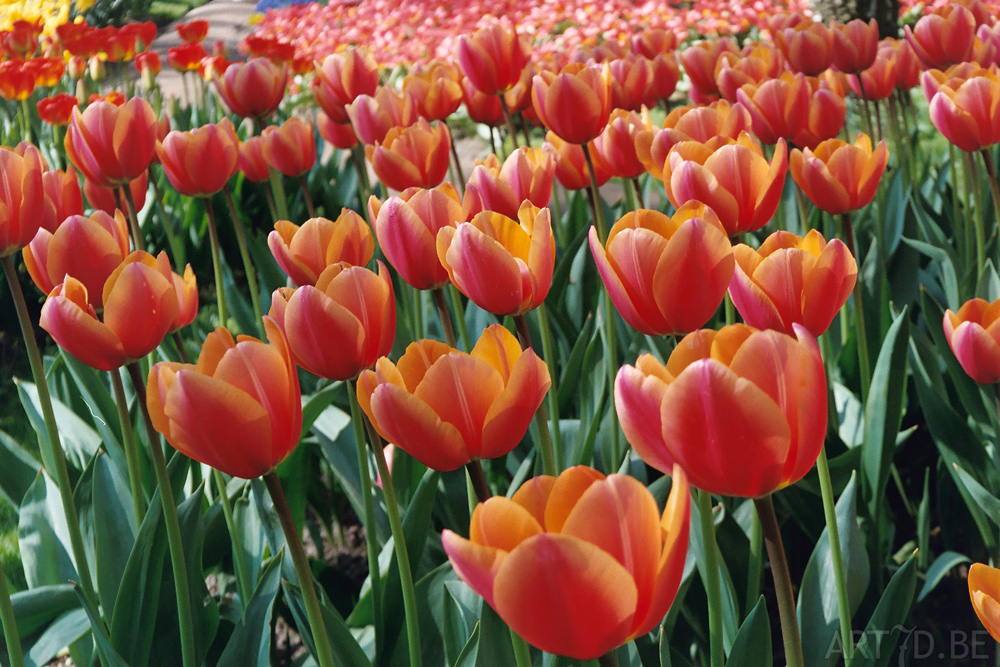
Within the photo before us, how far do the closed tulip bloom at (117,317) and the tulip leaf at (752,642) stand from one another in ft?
2.35

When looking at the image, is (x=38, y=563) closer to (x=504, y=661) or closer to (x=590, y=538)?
(x=504, y=661)

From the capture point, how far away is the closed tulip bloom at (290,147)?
216cm

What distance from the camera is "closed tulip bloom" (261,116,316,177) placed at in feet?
7.10

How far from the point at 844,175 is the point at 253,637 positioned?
1.08 meters

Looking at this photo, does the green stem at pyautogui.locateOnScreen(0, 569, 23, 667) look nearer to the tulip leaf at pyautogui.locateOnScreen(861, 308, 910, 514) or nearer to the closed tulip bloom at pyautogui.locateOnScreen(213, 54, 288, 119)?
the tulip leaf at pyautogui.locateOnScreen(861, 308, 910, 514)

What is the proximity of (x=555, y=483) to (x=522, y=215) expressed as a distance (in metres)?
0.62

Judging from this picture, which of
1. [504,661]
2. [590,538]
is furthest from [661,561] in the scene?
[504,661]

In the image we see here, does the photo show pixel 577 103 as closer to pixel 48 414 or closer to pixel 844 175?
pixel 844 175

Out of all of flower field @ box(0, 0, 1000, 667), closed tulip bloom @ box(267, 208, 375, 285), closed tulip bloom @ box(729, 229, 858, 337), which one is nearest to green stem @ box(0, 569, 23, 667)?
flower field @ box(0, 0, 1000, 667)

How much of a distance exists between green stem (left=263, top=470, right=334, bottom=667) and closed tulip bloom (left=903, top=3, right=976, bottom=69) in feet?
6.71

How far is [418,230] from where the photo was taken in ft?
3.88

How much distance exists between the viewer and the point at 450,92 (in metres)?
2.20

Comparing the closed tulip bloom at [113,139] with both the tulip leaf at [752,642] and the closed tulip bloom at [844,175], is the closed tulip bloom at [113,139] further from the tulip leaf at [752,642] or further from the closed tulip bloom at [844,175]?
the tulip leaf at [752,642]

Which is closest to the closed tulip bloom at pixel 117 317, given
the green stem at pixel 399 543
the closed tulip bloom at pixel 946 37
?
the green stem at pixel 399 543
